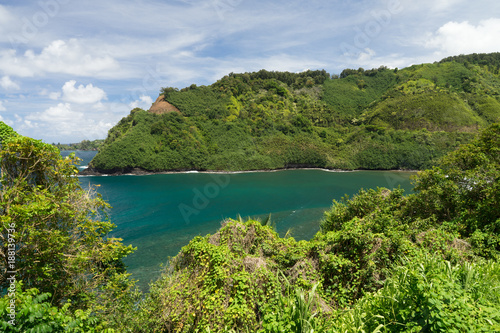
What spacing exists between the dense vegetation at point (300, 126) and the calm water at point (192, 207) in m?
18.5

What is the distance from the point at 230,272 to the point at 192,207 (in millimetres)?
32691

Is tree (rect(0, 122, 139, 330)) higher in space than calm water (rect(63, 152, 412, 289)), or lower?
higher

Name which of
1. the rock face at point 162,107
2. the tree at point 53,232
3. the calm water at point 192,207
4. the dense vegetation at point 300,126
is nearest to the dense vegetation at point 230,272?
the tree at point 53,232

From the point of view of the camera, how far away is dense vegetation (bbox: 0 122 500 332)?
4691 mm

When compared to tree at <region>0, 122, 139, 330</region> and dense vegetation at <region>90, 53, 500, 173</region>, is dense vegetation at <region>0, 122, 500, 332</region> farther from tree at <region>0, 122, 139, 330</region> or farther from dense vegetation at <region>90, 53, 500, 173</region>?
dense vegetation at <region>90, 53, 500, 173</region>

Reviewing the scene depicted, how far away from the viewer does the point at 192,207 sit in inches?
1528

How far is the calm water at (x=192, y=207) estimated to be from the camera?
984 inches

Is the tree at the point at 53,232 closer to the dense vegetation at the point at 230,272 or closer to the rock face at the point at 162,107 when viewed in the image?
the dense vegetation at the point at 230,272

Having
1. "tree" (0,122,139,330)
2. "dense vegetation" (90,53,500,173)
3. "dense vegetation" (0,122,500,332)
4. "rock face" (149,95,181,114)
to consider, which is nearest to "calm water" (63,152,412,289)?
"tree" (0,122,139,330)

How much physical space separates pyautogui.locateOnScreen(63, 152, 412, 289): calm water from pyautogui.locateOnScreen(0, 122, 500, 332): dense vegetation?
10.9 meters

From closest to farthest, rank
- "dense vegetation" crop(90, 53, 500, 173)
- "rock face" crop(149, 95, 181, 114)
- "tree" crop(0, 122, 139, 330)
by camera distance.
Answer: "tree" crop(0, 122, 139, 330) → "dense vegetation" crop(90, 53, 500, 173) → "rock face" crop(149, 95, 181, 114)

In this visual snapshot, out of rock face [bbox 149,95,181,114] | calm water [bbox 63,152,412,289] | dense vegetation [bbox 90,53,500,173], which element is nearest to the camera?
calm water [bbox 63,152,412,289]

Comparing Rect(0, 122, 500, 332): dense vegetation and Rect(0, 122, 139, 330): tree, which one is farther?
Rect(0, 122, 139, 330): tree

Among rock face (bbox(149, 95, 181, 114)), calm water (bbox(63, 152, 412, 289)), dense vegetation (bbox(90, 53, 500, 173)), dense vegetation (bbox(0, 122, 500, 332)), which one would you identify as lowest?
calm water (bbox(63, 152, 412, 289))
